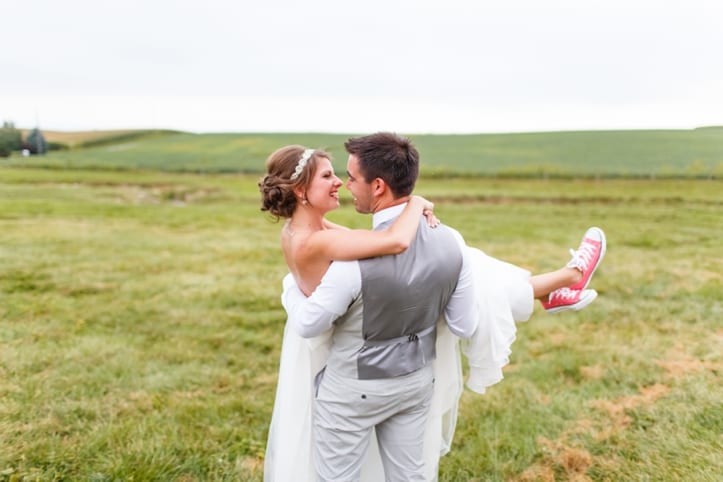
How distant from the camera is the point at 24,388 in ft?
16.4

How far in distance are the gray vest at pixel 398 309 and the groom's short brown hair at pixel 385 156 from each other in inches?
8.6

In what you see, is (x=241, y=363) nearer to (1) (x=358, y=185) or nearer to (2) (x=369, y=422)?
(2) (x=369, y=422)

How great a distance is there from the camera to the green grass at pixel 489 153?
94.3 feet

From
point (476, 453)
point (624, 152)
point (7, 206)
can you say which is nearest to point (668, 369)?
point (476, 453)

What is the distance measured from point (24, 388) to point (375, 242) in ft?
15.0

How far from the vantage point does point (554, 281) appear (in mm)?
3111

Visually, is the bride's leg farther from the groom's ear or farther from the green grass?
the green grass

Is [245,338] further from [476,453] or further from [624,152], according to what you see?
[624,152]

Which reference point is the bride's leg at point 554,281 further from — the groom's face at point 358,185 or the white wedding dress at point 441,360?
the groom's face at point 358,185

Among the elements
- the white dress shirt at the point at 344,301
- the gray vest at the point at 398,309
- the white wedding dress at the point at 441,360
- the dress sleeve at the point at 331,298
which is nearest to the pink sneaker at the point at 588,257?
the white wedding dress at the point at 441,360

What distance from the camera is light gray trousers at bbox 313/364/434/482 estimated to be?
2.56 m

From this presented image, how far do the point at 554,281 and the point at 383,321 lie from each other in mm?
1299

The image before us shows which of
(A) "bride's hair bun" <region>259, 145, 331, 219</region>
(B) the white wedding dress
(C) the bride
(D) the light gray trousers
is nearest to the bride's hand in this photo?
(C) the bride

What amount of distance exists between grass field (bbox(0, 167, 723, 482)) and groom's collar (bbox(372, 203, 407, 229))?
259 cm
